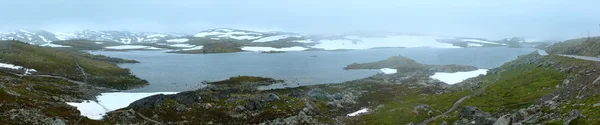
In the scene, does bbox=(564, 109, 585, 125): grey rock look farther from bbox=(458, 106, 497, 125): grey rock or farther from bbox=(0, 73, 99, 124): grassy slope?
bbox=(0, 73, 99, 124): grassy slope

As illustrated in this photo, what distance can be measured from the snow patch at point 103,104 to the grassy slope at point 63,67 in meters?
20.7

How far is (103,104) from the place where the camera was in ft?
209

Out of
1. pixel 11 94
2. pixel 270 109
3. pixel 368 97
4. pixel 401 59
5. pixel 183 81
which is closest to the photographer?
pixel 11 94

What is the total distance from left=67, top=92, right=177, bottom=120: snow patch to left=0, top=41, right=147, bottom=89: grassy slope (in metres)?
20.7

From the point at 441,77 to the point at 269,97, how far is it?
61.1 m

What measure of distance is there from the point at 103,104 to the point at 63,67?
56.4 metres

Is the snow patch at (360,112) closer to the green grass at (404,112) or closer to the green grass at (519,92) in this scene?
the green grass at (404,112)

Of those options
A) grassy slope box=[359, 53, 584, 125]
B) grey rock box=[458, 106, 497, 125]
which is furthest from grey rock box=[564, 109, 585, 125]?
grassy slope box=[359, 53, 584, 125]

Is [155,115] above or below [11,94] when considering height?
below

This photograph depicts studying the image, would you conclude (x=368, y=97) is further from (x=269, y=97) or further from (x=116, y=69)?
(x=116, y=69)

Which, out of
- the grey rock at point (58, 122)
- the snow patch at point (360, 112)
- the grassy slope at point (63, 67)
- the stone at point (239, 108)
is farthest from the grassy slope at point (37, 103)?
the snow patch at point (360, 112)

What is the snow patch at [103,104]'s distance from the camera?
5550 cm

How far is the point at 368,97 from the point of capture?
80938 millimetres

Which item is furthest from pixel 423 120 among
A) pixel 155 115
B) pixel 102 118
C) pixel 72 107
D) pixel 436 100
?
pixel 72 107
